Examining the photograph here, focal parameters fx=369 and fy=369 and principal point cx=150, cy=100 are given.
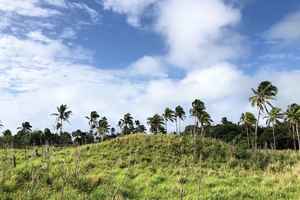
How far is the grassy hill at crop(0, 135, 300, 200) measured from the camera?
596 inches

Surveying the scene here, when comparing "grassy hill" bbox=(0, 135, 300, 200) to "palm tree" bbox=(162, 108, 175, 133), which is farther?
"palm tree" bbox=(162, 108, 175, 133)

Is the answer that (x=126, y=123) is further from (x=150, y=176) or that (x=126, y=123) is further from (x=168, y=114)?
(x=150, y=176)

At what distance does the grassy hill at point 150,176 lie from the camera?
49.6 feet

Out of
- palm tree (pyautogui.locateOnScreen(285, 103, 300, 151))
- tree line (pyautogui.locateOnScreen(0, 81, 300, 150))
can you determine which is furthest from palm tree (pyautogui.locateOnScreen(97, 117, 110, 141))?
palm tree (pyautogui.locateOnScreen(285, 103, 300, 151))

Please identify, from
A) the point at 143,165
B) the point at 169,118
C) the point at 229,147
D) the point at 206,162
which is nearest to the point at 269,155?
the point at 229,147

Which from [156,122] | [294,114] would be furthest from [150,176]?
[156,122]

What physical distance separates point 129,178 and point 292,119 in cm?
5058

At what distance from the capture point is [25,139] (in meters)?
77.2

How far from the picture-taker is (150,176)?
22.4m

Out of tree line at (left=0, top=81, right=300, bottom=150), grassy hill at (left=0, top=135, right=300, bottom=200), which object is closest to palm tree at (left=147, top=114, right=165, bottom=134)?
tree line at (left=0, top=81, right=300, bottom=150)

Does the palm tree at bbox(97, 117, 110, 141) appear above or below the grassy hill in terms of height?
above

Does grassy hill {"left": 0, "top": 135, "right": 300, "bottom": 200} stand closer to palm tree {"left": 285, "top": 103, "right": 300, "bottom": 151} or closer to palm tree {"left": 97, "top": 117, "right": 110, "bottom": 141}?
palm tree {"left": 285, "top": 103, "right": 300, "bottom": 151}

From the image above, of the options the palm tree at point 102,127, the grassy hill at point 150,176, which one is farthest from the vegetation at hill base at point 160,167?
the palm tree at point 102,127

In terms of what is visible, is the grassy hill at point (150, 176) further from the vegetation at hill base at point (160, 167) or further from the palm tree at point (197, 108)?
the palm tree at point (197, 108)
